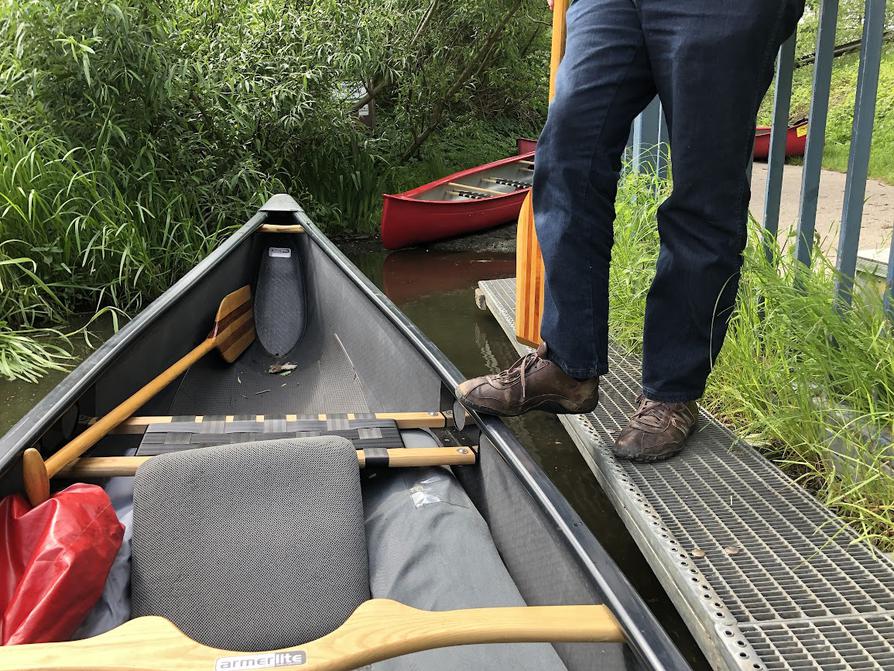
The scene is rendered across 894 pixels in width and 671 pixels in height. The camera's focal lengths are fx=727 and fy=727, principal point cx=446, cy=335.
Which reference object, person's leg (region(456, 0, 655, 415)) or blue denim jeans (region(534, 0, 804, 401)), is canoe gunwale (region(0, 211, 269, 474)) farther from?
blue denim jeans (region(534, 0, 804, 401))

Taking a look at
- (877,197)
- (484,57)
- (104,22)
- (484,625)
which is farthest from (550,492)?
(484,57)

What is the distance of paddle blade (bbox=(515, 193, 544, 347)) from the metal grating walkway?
524 mm

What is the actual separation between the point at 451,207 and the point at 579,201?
4344mm

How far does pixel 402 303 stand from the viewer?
4367 millimetres

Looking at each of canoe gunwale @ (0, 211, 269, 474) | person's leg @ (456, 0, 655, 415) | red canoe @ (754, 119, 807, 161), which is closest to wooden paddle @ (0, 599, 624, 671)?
canoe gunwale @ (0, 211, 269, 474)

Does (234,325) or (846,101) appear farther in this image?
(846,101)

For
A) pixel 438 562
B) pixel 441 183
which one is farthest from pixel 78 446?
pixel 441 183

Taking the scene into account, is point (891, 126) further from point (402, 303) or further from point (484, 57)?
point (402, 303)

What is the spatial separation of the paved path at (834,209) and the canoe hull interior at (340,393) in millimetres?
1906

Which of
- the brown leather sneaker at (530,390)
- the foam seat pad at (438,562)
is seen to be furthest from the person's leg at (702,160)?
the foam seat pad at (438,562)

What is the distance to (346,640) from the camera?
0.85 metres

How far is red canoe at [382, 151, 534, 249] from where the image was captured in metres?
5.43

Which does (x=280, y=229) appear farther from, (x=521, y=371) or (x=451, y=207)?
(x=451, y=207)

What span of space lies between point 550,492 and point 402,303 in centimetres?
328
